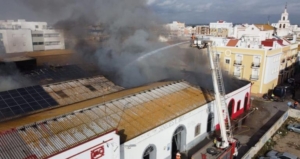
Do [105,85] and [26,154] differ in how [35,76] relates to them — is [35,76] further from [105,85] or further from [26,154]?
[26,154]

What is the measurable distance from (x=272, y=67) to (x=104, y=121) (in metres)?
22.3

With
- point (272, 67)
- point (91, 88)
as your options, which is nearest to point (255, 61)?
point (272, 67)

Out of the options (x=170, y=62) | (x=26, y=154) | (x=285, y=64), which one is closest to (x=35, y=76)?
(x=26, y=154)

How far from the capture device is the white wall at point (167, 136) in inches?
383

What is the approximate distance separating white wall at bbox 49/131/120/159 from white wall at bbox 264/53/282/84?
67.9ft

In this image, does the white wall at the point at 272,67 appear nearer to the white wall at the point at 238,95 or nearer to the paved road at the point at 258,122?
the paved road at the point at 258,122

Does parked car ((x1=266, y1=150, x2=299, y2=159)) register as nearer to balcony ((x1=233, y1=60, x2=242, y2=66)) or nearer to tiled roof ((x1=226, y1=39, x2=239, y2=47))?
balcony ((x1=233, y1=60, x2=242, y2=66))

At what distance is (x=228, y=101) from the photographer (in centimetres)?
1625

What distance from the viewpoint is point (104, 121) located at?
30.9ft

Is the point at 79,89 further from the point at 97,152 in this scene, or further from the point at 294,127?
the point at 294,127

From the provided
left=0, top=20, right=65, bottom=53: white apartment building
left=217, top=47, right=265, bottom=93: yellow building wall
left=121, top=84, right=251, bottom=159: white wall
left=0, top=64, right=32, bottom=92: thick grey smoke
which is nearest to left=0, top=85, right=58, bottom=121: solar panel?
left=0, top=64, right=32, bottom=92: thick grey smoke

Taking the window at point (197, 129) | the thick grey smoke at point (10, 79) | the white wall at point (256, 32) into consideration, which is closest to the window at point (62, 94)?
the thick grey smoke at point (10, 79)

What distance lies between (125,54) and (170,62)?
5.08 m

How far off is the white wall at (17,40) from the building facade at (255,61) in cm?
3631
